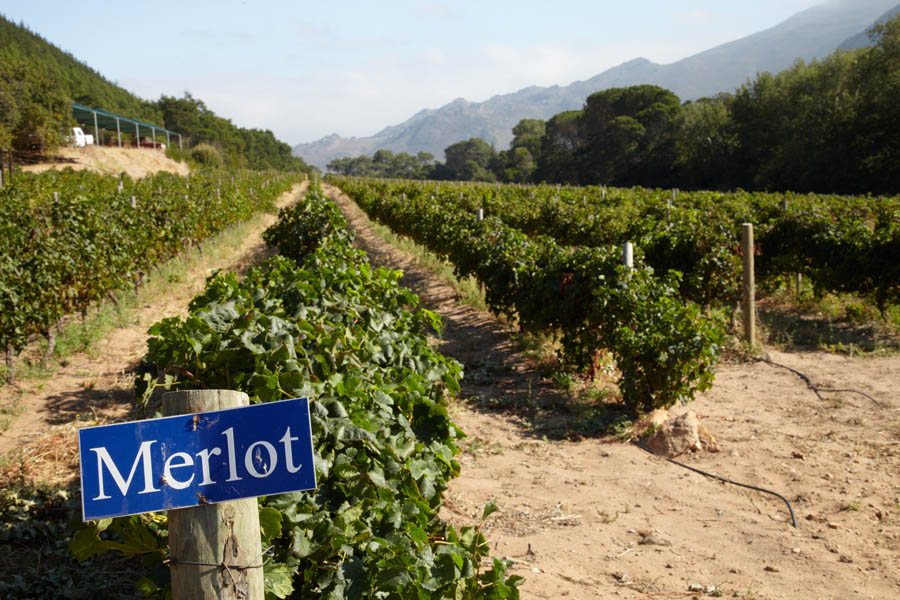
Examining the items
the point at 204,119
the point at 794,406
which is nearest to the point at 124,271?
the point at 794,406

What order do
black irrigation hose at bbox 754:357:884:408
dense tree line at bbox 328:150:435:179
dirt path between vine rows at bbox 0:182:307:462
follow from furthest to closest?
dense tree line at bbox 328:150:435:179 → black irrigation hose at bbox 754:357:884:408 → dirt path between vine rows at bbox 0:182:307:462

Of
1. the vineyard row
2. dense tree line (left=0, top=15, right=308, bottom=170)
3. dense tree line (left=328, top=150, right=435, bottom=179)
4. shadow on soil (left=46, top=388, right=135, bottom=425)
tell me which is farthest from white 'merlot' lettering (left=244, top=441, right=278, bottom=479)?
dense tree line (left=328, top=150, right=435, bottom=179)

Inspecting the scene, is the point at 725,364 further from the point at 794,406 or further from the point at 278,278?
the point at 278,278

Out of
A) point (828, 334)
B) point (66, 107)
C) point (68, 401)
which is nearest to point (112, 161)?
point (66, 107)

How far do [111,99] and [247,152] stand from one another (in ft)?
92.4

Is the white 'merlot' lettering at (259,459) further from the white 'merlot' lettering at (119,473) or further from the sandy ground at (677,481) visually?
the sandy ground at (677,481)

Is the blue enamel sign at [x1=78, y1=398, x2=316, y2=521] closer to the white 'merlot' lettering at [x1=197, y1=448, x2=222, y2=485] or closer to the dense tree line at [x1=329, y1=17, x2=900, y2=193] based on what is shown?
the white 'merlot' lettering at [x1=197, y1=448, x2=222, y2=485]

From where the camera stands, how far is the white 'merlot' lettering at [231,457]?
4.00 ft

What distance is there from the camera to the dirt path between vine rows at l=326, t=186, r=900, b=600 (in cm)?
316

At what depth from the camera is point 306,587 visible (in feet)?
6.15

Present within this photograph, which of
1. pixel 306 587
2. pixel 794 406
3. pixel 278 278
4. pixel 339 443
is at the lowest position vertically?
pixel 794 406

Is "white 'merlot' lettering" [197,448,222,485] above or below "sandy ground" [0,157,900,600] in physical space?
above

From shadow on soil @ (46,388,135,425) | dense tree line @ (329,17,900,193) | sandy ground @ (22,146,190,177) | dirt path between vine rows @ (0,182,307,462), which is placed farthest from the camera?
sandy ground @ (22,146,190,177)

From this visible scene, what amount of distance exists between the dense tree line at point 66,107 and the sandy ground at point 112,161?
4.55 feet
